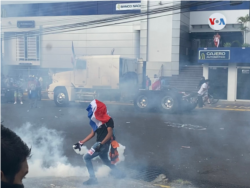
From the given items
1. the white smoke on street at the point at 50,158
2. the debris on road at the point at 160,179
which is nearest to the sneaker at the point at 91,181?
the white smoke on street at the point at 50,158

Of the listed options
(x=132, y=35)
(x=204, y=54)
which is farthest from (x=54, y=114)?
(x=132, y=35)

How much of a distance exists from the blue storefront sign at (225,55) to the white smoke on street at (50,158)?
39.3 ft

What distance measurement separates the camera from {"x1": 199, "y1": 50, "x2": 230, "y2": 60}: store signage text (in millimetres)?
19000

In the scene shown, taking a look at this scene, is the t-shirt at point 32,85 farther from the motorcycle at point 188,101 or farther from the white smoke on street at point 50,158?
the motorcycle at point 188,101

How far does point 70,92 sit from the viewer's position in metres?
16.2

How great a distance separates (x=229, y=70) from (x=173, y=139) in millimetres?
11371

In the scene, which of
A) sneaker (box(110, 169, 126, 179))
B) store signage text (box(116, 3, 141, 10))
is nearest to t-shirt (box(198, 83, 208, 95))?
store signage text (box(116, 3, 141, 10))

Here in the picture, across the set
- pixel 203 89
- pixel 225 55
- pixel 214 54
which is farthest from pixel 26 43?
pixel 225 55

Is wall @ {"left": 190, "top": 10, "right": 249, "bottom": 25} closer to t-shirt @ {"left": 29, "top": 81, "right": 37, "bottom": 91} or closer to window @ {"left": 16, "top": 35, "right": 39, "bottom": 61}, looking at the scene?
window @ {"left": 16, "top": 35, "right": 39, "bottom": 61}

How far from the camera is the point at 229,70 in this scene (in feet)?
63.2

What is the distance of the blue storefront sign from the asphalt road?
16.7 feet

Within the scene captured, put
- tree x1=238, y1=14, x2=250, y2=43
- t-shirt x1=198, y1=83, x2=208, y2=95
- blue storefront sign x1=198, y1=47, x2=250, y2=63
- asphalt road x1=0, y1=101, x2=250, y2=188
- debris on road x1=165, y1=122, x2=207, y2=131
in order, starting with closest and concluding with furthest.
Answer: asphalt road x1=0, y1=101, x2=250, y2=188 → debris on road x1=165, y1=122, x2=207, y2=131 → t-shirt x1=198, y1=83, x2=208, y2=95 → blue storefront sign x1=198, y1=47, x2=250, y2=63 → tree x1=238, y1=14, x2=250, y2=43

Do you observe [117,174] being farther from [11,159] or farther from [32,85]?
[32,85]

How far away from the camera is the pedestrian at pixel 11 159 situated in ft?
4.86
